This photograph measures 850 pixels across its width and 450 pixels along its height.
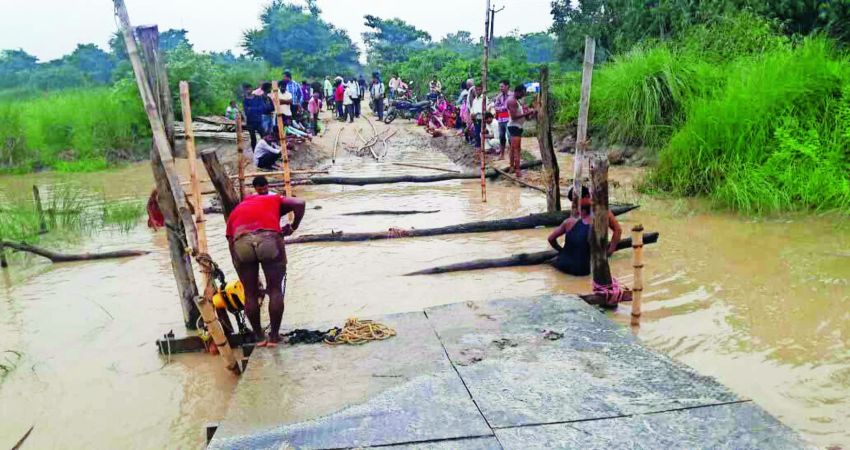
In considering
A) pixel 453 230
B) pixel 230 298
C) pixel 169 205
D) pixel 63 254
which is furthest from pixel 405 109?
pixel 230 298

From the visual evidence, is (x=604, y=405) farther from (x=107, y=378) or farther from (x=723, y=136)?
(x=723, y=136)

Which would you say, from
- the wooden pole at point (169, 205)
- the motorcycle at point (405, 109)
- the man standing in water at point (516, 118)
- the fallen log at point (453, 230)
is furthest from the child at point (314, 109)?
the wooden pole at point (169, 205)

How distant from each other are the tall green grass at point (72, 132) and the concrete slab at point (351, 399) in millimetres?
15201

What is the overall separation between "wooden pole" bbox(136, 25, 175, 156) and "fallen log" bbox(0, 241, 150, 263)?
4.18 metres

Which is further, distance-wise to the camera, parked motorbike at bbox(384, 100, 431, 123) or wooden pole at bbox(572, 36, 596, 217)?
parked motorbike at bbox(384, 100, 431, 123)

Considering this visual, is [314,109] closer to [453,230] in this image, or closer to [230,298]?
[453,230]

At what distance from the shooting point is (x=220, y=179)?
19.4 ft

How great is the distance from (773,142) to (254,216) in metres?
8.08

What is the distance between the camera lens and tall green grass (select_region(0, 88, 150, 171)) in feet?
57.7

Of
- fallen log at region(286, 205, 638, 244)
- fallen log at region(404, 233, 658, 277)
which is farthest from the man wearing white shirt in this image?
fallen log at region(404, 233, 658, 277)

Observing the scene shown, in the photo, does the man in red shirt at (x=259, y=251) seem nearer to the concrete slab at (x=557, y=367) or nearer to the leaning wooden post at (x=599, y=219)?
the concrete slab at (x=557, y=367)

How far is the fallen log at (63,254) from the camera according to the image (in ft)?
27.8

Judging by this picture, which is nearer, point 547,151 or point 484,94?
point 547,151

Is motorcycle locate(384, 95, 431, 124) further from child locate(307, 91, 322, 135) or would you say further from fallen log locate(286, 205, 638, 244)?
fallen log locate(286, 205, 638, 244)
